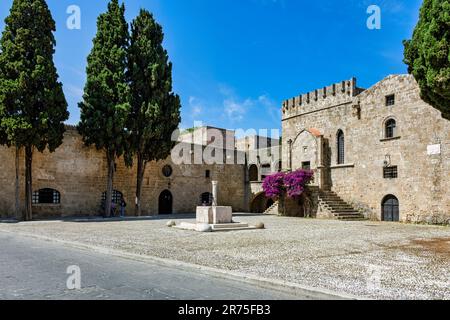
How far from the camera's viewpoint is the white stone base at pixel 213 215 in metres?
17.1

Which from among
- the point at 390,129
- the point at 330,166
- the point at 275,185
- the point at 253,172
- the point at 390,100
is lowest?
the point at 275,185

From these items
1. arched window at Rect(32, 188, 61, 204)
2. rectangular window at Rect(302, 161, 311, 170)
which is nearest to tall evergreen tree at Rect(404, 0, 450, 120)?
rectangular window at Rect(302, 161, 311, 170)

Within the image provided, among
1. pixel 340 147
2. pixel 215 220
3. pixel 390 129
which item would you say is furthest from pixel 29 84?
pixel 390 129

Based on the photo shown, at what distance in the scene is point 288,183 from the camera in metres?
26.6

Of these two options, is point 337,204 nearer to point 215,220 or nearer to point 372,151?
point 372,151

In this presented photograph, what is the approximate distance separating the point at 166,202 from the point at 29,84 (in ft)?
45.0

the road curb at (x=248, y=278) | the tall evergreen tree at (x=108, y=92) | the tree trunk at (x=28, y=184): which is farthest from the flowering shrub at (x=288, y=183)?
the road curb at (x=248, y=278)

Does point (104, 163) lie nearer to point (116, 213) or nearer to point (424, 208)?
point (116, 213)

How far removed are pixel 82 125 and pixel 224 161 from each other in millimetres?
13872
